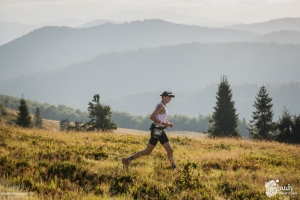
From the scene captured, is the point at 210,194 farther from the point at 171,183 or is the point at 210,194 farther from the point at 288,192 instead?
the point at 288,192

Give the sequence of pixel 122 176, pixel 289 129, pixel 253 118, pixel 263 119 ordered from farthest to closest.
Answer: pixel 253 118, pixel 263 119, pixel 289 129, pixel 122 176

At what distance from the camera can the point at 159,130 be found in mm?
7957

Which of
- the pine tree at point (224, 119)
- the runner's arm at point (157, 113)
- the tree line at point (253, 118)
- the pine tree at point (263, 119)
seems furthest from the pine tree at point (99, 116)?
the runner's arm at point (157, 113)

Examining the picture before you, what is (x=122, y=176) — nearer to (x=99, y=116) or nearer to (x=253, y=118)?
(x=99, y=116)

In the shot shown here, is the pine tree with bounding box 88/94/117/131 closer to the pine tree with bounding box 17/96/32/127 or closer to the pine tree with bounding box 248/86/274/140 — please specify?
the pine tree with bounding box 248/86/274/140

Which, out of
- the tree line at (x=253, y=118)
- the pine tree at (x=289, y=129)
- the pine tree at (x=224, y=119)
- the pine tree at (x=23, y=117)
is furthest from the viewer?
the pine tree at (x=23, y=117)

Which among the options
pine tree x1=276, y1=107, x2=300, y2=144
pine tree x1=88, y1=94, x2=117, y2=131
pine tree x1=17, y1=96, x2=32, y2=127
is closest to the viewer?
pine tree x1=276, y1=107, x2=300, y2=144

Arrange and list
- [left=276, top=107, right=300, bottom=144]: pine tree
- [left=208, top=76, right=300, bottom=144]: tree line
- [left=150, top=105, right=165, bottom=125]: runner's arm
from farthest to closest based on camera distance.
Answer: [left=208, top=76, right=300, bottom=144]: tree line → [left=276, top=107, right=300, bottom=144]: pine tree → [left=150, top=105, right=165, bottom=125]: runner's arm

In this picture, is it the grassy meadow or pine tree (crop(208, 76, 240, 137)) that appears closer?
the grassy meadow

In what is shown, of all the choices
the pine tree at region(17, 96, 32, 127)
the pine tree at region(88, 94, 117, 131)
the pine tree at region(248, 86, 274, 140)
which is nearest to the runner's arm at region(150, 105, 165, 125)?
the pine tree at region(88, 94, 117, 131)

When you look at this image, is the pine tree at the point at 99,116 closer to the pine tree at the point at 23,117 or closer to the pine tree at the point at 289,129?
the pine tree at the point at 23,117

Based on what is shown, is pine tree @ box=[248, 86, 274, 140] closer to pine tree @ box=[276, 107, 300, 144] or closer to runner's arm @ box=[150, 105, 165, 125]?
pine tree @ box=[276, 107, 300, 144]

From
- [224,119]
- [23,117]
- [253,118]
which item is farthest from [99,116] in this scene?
[23,117]

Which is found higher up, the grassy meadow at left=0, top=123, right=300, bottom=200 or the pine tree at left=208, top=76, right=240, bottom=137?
the pine tree at left=208, top=76, right=240, bottom=137
